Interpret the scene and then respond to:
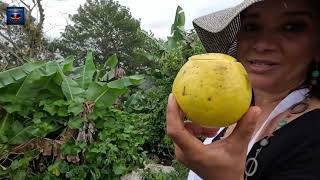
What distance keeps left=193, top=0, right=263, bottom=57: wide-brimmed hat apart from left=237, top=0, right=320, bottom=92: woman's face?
0.30ft

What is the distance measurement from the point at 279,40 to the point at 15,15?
9658 mm

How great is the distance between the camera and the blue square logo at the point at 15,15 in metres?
9.97

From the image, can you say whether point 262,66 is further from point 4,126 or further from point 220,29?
point 4,126

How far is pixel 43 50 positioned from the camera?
9711mm

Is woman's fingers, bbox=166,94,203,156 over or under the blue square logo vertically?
under

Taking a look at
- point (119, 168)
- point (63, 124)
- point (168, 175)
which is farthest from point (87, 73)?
point (168, 175)

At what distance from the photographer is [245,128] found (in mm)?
1042

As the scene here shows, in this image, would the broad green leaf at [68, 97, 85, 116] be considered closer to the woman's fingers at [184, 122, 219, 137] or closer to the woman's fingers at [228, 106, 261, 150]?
the woman's fingers at [184, 122, 219, 137]

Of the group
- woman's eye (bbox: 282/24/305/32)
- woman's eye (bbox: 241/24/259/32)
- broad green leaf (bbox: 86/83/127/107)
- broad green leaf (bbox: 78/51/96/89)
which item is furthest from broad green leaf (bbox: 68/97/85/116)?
woman's eye (bbox: 282/24/305/32)

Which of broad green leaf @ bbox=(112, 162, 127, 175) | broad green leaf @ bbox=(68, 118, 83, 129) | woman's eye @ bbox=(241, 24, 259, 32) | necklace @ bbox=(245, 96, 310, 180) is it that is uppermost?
woman's eye @ bbox=(241, 24, 259, 32)

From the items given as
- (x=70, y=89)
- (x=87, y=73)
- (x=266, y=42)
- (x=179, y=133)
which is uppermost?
(x=266, y=42)

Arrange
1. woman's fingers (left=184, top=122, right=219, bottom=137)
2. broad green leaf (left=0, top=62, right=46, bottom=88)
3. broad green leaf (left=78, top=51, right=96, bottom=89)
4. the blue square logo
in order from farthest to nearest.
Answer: the blue square logo → broad green leaf (left=78, top=51, right=96, bottom=89) → broad green leaf (left=0, top=62, right=46, bottom=88) → woman's fingers (left=184, top=122, right=219, bottom=137)

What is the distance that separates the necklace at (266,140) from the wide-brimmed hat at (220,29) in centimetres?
33

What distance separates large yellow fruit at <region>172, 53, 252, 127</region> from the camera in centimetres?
104
